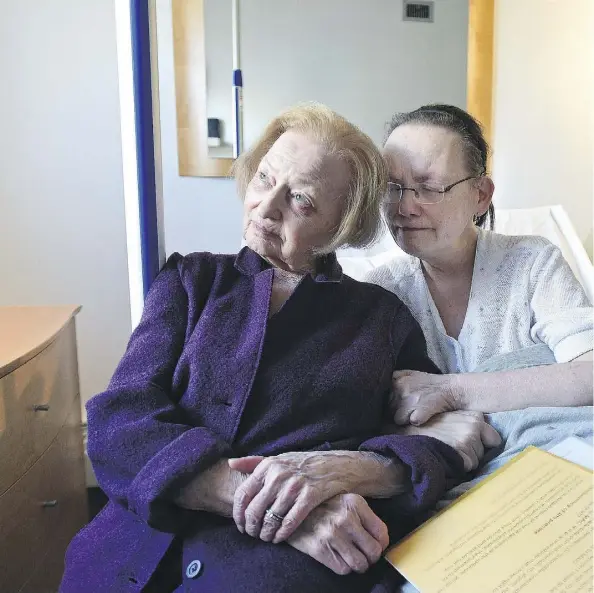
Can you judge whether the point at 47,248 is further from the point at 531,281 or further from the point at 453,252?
the point at 531,281

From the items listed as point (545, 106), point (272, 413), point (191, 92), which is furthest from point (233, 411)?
point (545, 106)

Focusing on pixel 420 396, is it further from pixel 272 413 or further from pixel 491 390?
pixel 272 413

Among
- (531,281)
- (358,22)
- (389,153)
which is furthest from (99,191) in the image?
(531,281)

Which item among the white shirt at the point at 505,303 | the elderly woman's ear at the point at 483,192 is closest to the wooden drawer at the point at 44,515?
the white shirt at the point at 505,303

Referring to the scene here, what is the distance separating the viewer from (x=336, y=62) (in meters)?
1.67

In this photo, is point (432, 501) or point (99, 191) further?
point (99, 191)

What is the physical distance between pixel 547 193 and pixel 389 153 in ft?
2.42

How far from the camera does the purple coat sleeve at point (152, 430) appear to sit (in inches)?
28.2

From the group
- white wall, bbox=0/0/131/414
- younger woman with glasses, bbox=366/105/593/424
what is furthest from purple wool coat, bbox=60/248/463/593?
white wall, bbox=0/0/131/414

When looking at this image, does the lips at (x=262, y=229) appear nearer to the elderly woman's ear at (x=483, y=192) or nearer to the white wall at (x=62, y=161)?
the elderly woman's ear at (x=483, y=192)

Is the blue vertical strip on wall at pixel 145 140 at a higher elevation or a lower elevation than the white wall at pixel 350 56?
lower

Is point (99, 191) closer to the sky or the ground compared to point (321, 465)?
closer to the sky

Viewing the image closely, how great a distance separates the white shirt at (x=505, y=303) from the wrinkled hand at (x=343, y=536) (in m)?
0.46

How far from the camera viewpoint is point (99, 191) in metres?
1.78
